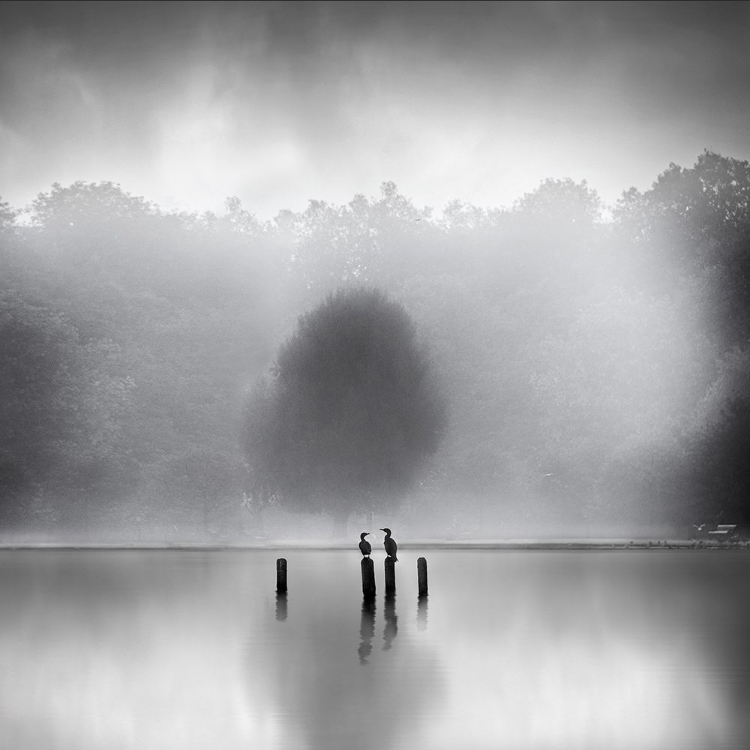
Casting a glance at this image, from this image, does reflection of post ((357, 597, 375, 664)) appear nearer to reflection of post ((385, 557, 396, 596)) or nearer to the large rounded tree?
reflection of post ((385, 557, 396, 596))

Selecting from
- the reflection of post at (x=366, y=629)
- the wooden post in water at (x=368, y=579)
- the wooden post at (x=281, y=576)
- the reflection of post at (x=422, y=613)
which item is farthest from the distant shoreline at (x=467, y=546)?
the reflection of post at (x=366, y=629)

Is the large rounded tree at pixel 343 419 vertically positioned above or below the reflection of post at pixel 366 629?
above

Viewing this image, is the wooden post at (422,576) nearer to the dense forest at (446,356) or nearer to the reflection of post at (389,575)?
the reflection of post at (389,575)

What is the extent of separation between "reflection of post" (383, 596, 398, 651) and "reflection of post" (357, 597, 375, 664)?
242 millimetres

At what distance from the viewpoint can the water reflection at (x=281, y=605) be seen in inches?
1069

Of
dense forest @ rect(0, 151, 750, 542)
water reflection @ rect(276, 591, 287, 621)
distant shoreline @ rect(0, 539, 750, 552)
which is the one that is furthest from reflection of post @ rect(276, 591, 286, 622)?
dense forest @ rect(0, 151, 750, 542)

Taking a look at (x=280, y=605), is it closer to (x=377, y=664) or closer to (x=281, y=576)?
(x=281, y=576)

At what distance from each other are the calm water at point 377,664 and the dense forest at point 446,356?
96.7 feet

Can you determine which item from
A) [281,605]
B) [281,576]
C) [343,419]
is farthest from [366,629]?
[343,419]

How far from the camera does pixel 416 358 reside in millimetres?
68625

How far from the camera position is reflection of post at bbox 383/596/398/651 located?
22589mm

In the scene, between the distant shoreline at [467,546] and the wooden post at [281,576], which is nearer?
the wooden post at [281,576]

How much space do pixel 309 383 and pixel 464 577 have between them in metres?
29.9

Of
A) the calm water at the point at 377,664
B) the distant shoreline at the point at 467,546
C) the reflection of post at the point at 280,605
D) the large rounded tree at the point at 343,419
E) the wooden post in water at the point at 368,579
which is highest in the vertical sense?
the large rounded tree at the point at 343,419
